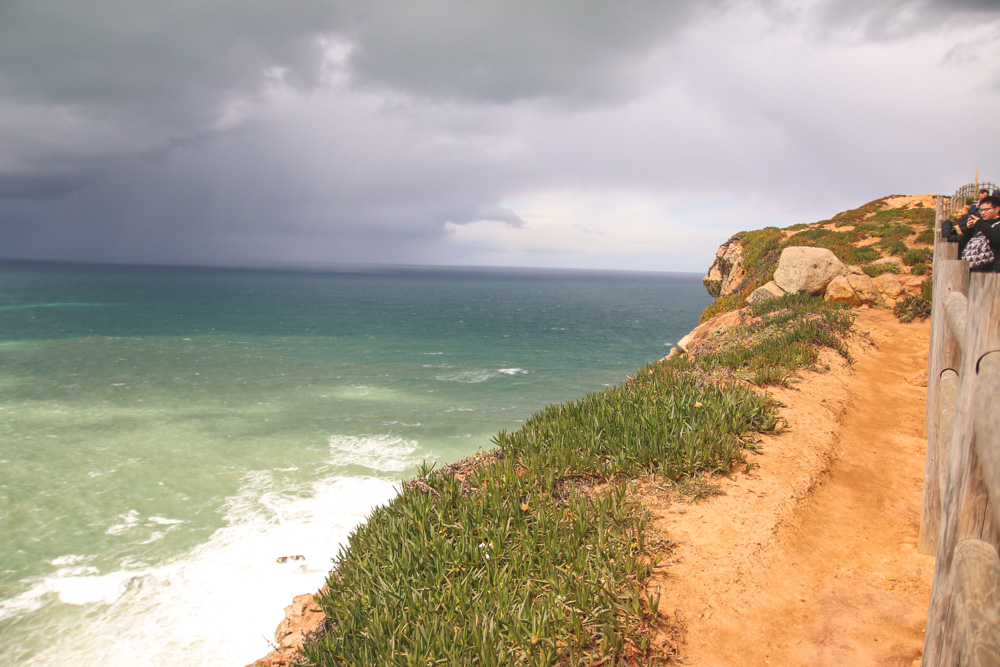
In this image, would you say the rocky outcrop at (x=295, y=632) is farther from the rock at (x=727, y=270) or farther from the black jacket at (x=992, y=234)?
the rock at (x=727, y=270)

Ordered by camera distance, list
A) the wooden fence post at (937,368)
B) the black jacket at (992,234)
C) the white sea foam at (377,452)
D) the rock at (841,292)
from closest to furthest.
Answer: the wooden fence post at (937,368) → the black jacket at (992,234) → the white sea foam at (377,452) → the rock at (841,292)

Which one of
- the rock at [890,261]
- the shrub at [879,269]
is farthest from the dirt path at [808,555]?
the rock at [890,261]

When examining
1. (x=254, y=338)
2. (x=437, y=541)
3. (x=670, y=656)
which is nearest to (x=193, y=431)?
(x=437, y=541)

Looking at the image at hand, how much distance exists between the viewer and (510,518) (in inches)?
228

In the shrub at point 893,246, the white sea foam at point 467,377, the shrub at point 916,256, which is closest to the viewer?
the shrub at point 916,256

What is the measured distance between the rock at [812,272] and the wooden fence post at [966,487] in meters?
19.0

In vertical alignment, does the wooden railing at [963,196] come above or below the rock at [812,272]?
above

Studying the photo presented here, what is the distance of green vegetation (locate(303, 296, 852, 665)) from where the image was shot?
Answer: 4203 millimetres

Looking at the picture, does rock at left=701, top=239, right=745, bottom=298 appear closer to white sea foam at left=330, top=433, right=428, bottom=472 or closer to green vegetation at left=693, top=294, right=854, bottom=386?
green vegetation at left=693, top=294, right=854, bottom=386

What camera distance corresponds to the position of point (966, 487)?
216cm

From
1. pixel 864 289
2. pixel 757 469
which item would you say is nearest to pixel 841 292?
pixel 864 289

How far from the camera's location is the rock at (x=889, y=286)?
1812 centimetres

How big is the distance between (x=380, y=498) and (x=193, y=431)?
10.1 meters

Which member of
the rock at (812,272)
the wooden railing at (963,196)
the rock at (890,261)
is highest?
the wooden railing at (963,196)
